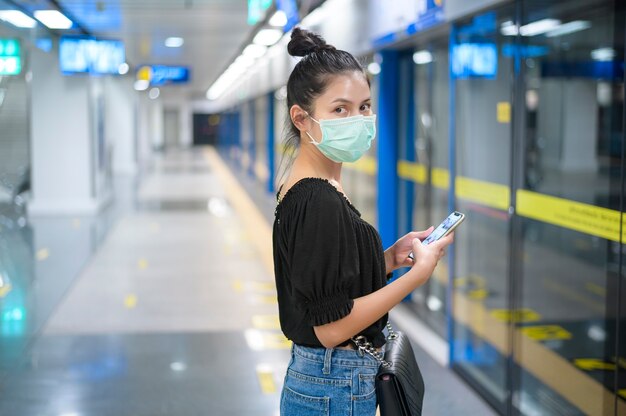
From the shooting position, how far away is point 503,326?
493cm

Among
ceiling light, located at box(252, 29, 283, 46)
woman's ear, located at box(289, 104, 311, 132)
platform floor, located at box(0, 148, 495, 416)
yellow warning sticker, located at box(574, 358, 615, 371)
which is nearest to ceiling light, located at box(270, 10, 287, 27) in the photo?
ceiling light, located at box(252, 29, 283, 46)

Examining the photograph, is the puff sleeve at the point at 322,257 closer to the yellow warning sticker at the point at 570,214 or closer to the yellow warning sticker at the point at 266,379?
the yellow warning sticker at the point at 570,214

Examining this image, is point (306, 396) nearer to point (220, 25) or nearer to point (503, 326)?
point (503, 326)

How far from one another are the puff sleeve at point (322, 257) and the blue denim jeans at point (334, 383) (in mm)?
146

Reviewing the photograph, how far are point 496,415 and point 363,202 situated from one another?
178 inches

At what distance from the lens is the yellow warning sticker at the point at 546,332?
4.70 m

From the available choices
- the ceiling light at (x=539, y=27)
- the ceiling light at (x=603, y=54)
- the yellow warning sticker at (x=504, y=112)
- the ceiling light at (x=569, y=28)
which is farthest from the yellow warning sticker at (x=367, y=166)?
the ceiling light at (x=603, y=54)

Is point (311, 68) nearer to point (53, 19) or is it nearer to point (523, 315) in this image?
point (523, 315)

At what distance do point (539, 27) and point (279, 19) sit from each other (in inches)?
222

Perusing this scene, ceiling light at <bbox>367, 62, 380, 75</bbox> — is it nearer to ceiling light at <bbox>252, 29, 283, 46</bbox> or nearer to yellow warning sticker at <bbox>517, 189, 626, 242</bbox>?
yellow warning sticker at <bbox>517, 189, 626, 242</bbox>

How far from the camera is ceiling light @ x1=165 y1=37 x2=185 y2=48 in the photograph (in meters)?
15.8

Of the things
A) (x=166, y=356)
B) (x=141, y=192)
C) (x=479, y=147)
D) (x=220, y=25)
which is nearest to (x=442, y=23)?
(x=479, y=147)

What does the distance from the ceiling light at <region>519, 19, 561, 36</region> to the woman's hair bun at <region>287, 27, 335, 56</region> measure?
2.49 meters

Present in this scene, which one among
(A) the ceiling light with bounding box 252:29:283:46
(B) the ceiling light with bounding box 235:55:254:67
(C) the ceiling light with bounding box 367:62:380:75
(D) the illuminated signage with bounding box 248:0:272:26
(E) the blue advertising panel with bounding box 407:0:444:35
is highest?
(B) the ceiling light with bounding box 235:55:254:67
